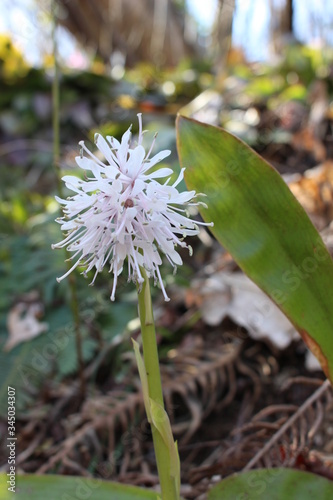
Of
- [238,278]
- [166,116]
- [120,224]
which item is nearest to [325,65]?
[166,116]

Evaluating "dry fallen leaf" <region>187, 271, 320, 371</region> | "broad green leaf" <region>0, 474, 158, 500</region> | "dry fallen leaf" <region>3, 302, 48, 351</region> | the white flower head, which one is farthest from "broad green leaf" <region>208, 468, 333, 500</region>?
"dry fallen leaf" <region>3, 302, 48, 351</region>

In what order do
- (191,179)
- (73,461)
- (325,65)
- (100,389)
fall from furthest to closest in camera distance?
1. (325,65)
2. (100,389)
3. (73,461)
4. (191,179)

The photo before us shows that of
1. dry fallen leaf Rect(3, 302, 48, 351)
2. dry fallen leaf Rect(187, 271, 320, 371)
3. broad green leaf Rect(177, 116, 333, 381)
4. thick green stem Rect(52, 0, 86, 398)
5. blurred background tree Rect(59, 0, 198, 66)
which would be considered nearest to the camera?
broad green leaf Rect(177, 116, 333, 381)

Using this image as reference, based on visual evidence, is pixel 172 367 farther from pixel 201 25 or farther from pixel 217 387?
pixel 201 25

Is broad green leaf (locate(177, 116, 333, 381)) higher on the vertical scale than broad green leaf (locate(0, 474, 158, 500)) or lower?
higher

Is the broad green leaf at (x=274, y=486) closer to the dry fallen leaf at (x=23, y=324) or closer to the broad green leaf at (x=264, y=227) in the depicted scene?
the broad green leaf at (x=264, y=227)

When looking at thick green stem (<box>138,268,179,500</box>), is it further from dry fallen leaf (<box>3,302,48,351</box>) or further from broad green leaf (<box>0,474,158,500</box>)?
dry fallen leaf (<box>3,302,48,351</box>)
